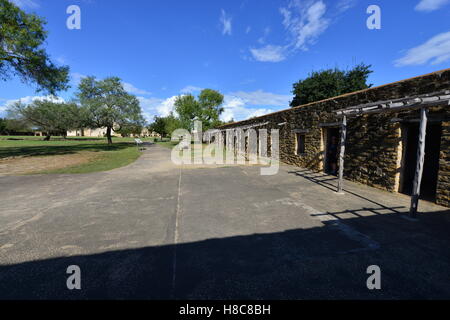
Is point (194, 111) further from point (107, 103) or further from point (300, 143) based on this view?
point (300, 143)

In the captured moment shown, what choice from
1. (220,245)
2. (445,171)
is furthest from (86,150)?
(445,171)

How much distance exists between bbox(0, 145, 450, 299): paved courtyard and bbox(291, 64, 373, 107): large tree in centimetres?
2690

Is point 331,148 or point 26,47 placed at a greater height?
point 26,47

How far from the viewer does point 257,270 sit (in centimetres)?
259

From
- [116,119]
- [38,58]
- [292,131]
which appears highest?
[38,58]

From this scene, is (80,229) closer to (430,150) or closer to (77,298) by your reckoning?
(77,298)

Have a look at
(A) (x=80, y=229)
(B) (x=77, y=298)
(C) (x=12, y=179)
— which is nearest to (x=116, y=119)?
(C) (x=12, y=179)

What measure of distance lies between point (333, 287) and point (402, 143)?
622 centimetres

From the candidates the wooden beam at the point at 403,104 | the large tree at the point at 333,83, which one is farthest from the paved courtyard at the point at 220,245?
the large tree at the point at 333,83

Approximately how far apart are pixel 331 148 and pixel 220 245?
866 centimetres

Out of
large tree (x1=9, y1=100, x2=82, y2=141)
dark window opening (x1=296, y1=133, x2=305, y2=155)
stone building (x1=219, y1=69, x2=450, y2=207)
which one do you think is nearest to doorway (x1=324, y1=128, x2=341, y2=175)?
stone building (x1=219, y1=69, x2=450, y2=207)

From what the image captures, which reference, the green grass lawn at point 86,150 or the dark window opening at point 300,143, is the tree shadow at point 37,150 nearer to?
the green grass lawn at point 86,150
